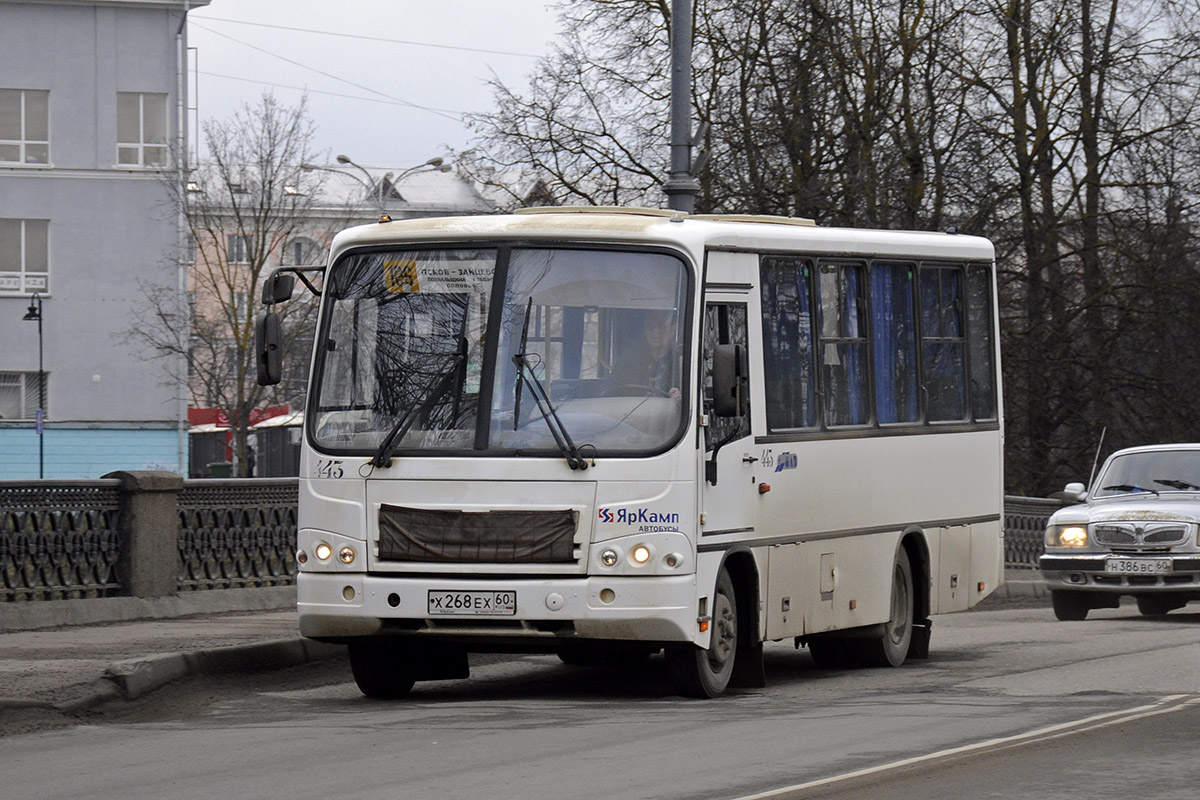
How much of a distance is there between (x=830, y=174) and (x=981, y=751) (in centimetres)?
2315

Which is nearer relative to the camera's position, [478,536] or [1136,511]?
[478,536]

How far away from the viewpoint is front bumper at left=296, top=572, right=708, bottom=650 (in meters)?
10.6

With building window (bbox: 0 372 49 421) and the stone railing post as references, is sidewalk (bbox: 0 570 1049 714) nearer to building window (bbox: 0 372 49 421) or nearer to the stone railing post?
the stone railing post

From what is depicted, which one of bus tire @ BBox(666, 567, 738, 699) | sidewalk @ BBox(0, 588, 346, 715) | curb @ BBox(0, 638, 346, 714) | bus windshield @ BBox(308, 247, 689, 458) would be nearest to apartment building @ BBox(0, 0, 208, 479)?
sidewalk @ BBox(0, 588, 346, 715)

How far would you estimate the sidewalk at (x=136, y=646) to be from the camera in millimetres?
11195

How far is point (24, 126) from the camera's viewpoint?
54.4 meters

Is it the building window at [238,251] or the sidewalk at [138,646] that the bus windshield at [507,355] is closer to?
the sidewalk at [138,646]

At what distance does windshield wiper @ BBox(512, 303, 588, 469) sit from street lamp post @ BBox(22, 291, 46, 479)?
143 feet

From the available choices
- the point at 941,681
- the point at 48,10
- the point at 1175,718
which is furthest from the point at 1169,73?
the point at 48,10

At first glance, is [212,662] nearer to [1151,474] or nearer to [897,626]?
[897,626]

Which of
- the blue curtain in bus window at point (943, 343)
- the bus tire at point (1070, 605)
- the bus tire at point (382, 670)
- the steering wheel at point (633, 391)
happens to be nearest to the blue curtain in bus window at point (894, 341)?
the blue curtain in bus window at point (943, 343)

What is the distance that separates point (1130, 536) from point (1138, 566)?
11.9 inches

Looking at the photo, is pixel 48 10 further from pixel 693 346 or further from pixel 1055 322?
pixel 693 346

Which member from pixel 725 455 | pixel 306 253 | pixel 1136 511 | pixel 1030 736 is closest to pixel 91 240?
pixel 306 253
